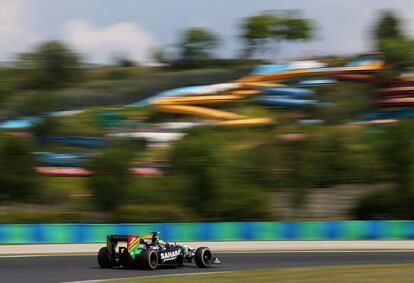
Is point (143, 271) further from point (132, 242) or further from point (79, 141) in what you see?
point (79, 141)

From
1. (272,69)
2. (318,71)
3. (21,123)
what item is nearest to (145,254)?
(21,123)

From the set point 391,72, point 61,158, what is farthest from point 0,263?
point 391,72

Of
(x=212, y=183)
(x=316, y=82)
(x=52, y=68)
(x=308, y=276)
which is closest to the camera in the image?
(x=308, y=276)

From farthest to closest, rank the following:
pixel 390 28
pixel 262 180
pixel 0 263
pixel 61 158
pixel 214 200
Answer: pixel 390 28 → pixel 61 158 → pixel 262 180 → pixel 214 200 → pixel 0 263

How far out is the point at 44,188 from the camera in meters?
44.8

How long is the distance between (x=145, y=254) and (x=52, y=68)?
80643 mm

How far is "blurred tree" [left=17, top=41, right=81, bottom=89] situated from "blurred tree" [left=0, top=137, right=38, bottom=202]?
51.0m

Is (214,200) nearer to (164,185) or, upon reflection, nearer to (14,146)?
(164,185)

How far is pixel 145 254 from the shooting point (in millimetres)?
16438

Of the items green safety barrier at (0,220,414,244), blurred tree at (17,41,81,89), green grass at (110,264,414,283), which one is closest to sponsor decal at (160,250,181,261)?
green grass at (110,264,414,283)

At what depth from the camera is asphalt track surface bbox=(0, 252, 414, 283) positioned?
52.4 ft

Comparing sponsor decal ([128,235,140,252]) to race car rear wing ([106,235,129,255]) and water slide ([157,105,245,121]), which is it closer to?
race car rear wing ([106,235,129,255])

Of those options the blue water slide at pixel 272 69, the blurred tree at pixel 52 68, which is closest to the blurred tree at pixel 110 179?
the blue water slide at pixel 272 69

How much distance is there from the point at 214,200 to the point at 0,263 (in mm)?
19878
